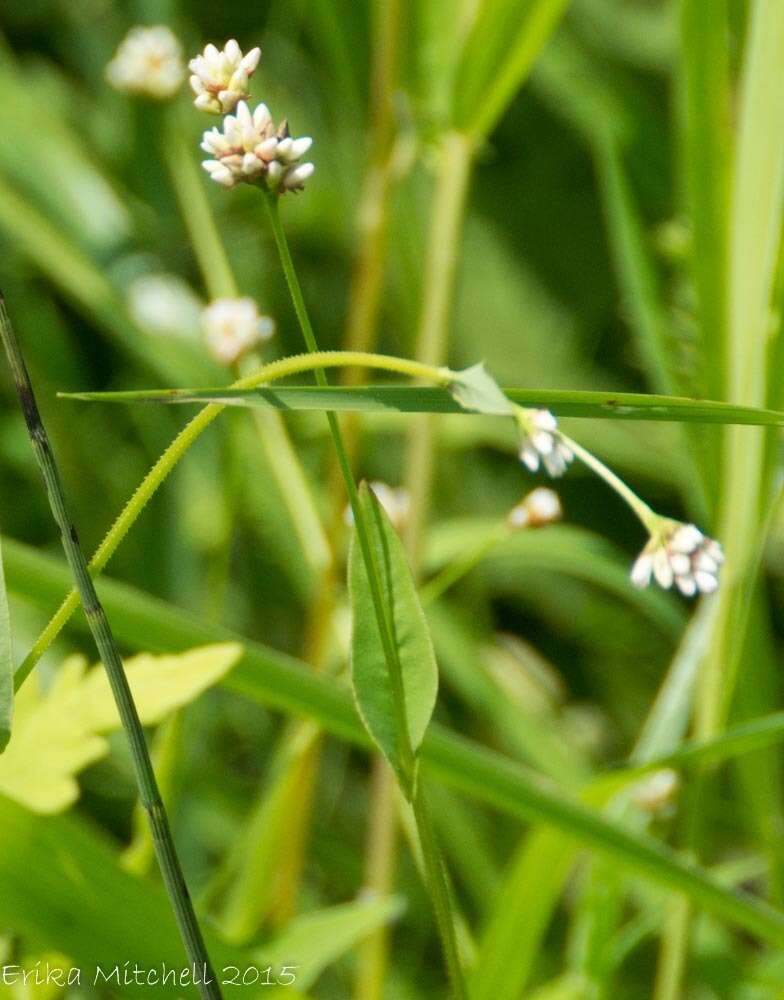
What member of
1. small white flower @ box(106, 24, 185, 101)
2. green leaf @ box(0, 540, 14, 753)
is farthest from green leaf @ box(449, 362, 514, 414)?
small white flower @ box(106, 24, 185, 101)

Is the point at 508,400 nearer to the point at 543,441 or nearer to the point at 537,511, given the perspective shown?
the point at 543,441

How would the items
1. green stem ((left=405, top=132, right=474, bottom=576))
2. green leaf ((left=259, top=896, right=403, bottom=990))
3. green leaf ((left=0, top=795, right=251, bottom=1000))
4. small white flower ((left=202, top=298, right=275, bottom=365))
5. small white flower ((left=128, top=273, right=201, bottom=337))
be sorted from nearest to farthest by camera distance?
green leaf ((left=0, top=795, right=251, bottom=1000)) < green leaf ((left=259, top=896, right=403, bottom=990)) < small white flower ((left=202, top=298, right=275, bottom=365)) < green stem ((left=405, top=132, right=474, bottom=576)) < small white flower ((left=128, top=273, right=201, bottom=337))

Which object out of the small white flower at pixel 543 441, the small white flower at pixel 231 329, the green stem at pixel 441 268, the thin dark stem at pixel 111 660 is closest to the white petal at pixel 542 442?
the small white flower at pixel 543 441

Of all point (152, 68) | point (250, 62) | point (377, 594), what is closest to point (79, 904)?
point (377, 594)

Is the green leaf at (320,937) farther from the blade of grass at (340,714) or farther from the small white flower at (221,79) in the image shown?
the small white flower at (221,79)

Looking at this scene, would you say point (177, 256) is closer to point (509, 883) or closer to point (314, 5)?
point (314, 5)

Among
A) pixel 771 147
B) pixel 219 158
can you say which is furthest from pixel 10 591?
pixel 771 147

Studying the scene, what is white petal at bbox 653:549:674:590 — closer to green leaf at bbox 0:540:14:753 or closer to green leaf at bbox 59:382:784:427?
green leaf at bbox 59:382:784:427
